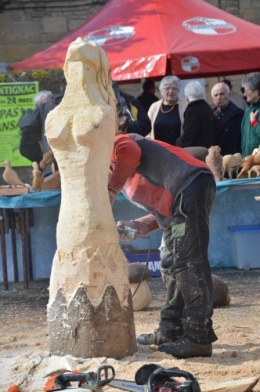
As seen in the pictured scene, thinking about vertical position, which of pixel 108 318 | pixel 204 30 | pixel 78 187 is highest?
pixel 204 30

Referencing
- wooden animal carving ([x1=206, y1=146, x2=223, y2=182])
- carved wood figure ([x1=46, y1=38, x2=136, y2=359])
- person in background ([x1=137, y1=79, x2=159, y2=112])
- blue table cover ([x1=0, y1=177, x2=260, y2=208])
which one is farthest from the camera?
person in background ([x1=137, y1=79, x2=159, y2=112])

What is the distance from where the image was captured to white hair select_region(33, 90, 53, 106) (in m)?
11.5

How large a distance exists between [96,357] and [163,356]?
477mm

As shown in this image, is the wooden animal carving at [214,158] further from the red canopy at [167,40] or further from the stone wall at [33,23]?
the stone wall at [33,23]

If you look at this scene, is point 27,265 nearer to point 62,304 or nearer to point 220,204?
point 220,204

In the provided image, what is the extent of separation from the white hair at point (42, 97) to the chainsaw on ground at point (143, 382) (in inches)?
267

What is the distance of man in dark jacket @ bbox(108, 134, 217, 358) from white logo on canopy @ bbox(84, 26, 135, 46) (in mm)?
6510

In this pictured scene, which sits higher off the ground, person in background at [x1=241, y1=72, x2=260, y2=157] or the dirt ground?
person in background at [x1=241, y1=72, x2=260, y2=157]

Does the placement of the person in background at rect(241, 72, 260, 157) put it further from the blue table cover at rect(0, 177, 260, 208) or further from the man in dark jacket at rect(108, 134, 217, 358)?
the man in dark jacket at rect(108, 134, 217, 358)

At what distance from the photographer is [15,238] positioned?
1030cm

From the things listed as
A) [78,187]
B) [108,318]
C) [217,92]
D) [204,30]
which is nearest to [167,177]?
[78,187]

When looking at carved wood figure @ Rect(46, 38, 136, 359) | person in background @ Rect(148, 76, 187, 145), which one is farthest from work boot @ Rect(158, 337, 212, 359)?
person in background @ Rect(148, 76, 187, 145)

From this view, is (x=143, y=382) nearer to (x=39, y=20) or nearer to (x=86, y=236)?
(x=86, y=236)

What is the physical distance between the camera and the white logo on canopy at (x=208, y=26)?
1284 cm
